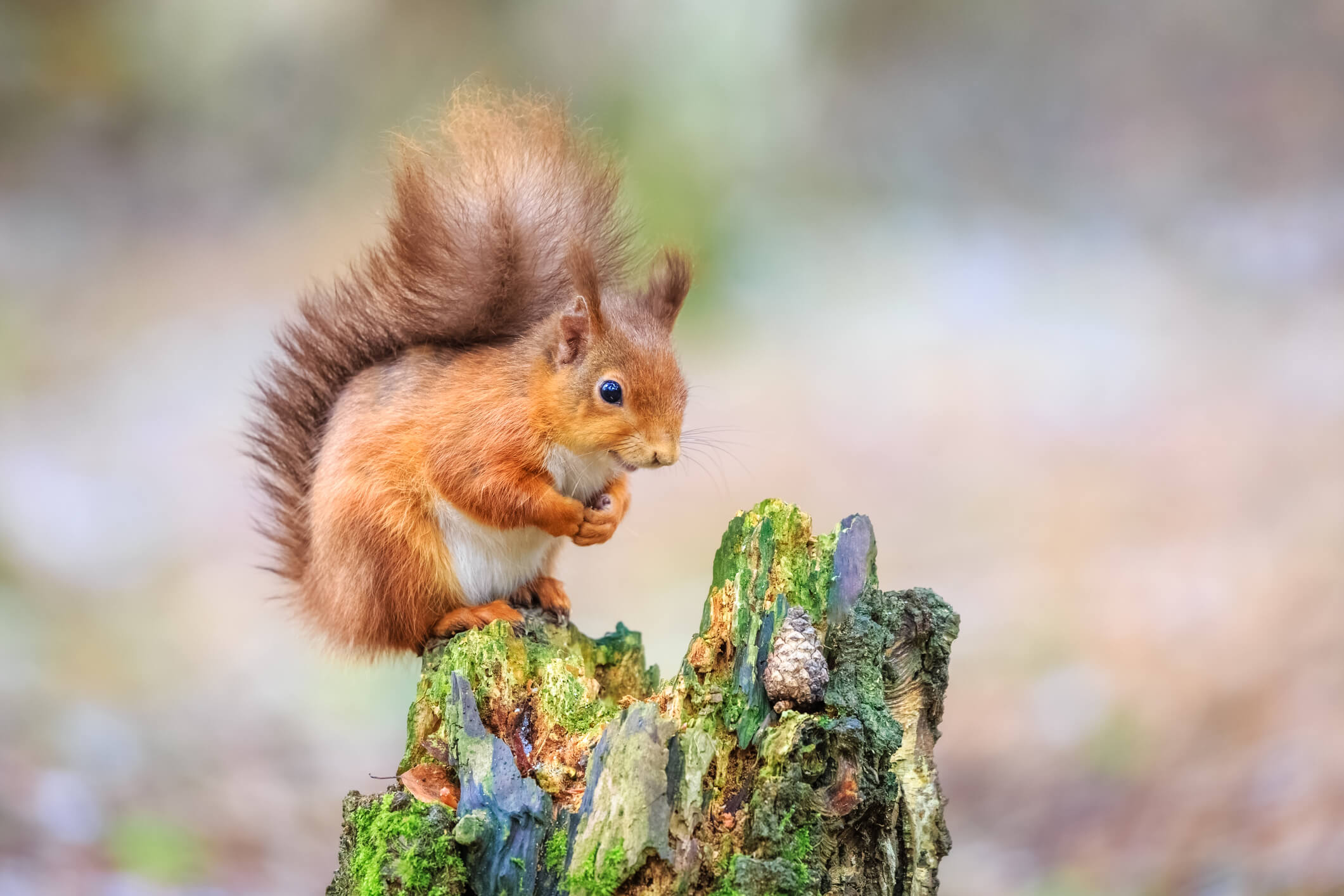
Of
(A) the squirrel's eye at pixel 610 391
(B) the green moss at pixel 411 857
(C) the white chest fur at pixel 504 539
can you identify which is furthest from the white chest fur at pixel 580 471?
(B) the green moss at pixel 411 857

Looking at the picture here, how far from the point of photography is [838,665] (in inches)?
72.7

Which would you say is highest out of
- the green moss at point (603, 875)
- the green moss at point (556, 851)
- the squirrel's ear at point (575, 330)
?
the squirrel's ear at point (575, 330)

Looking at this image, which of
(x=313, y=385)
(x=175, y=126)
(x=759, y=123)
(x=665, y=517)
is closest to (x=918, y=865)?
(x=313, y=385)

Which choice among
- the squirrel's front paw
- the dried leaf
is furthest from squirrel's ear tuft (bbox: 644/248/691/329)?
the dried leaf

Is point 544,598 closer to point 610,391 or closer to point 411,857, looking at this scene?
point 610,391

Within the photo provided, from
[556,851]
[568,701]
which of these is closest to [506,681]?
[568,701]

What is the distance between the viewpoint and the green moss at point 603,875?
1644 millimetres

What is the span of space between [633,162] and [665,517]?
1224 millimetres

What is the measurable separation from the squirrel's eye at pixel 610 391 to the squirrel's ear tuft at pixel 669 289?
241 mm

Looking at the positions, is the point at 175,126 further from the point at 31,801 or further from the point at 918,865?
the point at 918,865

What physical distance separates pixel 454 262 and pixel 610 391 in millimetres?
504

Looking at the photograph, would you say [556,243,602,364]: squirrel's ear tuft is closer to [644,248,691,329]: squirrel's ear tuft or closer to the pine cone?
[644,248,691,329]: squirrel's ear tuft

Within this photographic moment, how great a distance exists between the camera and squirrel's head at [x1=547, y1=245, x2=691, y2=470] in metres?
2.12

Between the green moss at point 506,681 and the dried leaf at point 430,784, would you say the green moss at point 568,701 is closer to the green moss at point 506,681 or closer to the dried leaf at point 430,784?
the green moss at point 506,681
